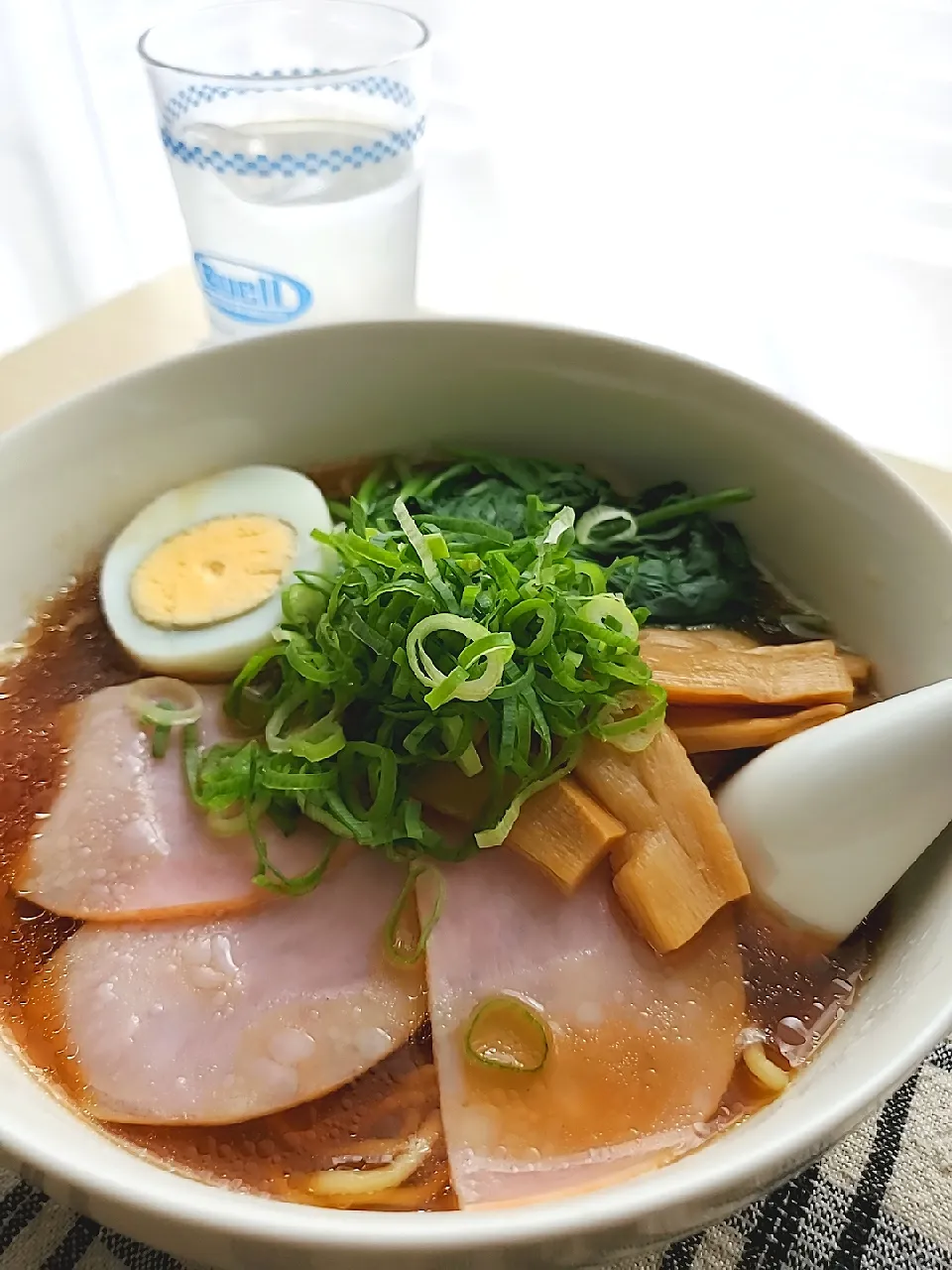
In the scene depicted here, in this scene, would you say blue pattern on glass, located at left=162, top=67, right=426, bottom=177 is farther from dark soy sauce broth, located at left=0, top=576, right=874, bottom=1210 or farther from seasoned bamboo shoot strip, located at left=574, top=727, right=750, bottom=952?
seasoned bamboo shoot strip, located at left=574, top=727, right=750, bottom=952

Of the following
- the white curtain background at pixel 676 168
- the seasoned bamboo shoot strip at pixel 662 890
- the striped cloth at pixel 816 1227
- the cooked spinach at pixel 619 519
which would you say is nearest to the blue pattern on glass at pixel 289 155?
the white curtain background at pixel 676 168

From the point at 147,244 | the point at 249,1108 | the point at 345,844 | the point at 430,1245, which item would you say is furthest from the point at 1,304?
the point at 430,1245

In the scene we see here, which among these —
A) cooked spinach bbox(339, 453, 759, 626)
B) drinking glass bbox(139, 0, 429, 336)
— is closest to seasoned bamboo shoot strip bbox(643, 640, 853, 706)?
cooked spinach bbox(339, 453, 759, 626)

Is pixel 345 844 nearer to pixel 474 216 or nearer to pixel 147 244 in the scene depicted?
pixel 474 216

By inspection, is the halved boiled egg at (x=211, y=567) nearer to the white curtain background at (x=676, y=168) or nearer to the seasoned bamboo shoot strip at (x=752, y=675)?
the seasoned bamboo shoot strip at (x=752, y=675)

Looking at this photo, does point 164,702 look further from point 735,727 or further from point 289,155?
point 289,155
